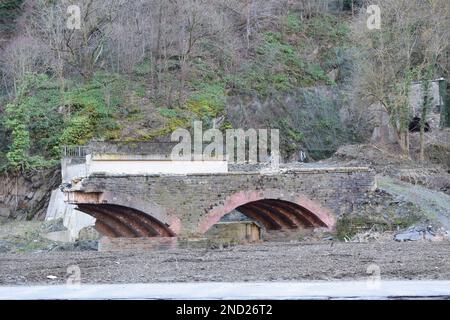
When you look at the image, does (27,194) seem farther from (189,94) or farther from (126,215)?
(126,215)

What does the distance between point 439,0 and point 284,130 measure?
9.68m

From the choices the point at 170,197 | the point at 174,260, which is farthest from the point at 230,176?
the point at 174,260

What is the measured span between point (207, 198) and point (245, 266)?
11642 millimetres

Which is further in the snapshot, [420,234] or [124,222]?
[124,222]

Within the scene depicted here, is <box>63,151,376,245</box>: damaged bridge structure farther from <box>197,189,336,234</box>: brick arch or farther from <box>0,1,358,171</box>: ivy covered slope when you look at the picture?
<box>0,1,358,171</box>: ivy covered slope

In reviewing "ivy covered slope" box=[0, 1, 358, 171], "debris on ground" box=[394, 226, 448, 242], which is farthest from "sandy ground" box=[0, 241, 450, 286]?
"ivy covered slope" box=[0, 1, 358, 171]

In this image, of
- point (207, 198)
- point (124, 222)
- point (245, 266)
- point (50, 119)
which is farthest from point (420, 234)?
point (50, 119)

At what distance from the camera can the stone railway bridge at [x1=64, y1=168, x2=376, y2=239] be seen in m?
27.5

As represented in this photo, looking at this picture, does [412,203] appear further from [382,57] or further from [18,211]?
[18,211]

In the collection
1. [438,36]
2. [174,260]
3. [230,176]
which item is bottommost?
[174,260]

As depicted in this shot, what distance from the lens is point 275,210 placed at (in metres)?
31.7

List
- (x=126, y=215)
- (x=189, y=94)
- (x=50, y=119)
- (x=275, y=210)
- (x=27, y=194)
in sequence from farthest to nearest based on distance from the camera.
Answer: (x=189, y=94)
(x=50, y=119)
(x=27, y=194)
(x=275, y=210)
(x=126, y=215)

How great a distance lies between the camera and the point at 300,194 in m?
30.3

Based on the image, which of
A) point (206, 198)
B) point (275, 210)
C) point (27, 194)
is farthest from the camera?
point (27, 194)
